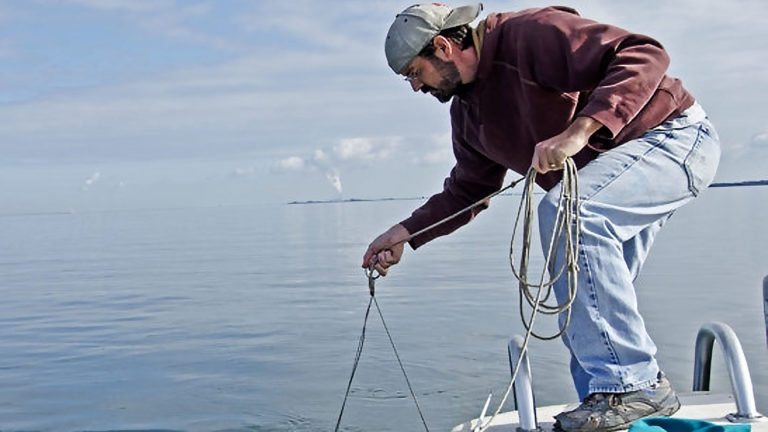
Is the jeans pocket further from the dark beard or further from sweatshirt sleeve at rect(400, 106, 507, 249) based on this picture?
sweatshirt sleeve at rect(400, 106, 507, 249)

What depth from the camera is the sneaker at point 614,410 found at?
343 cm

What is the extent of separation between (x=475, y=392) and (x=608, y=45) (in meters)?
5.49

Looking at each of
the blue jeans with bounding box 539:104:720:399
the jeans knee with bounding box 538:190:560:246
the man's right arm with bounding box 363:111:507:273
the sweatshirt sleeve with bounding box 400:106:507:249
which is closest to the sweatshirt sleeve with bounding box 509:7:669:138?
the blue jeans with bounding box 539:104:720:399

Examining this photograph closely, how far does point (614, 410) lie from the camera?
3.45 m

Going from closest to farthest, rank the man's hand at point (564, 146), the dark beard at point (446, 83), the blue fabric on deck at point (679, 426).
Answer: the blue fabric on deck at point (679, 426)
the man's hand at point (564, 146)
the dark beard at point (446, 83)

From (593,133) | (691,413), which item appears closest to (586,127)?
(593,133)

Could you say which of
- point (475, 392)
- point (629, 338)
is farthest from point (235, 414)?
point (629, 338)

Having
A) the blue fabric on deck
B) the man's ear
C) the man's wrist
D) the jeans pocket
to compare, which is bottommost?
the blue fabric on deck

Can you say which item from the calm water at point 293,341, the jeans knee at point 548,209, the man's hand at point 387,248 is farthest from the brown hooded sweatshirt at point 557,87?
the calm water at point 293,341

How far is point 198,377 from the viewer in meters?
9.89

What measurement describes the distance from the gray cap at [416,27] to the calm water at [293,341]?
166 inches

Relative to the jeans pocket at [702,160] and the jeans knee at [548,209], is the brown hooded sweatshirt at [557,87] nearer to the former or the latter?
the jeans pocket at [702,160]

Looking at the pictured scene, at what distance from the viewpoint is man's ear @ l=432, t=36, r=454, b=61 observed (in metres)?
3.97

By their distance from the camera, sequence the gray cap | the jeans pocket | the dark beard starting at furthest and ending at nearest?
1. the dark beard
2. the gray cap
3. the jeans pocket
